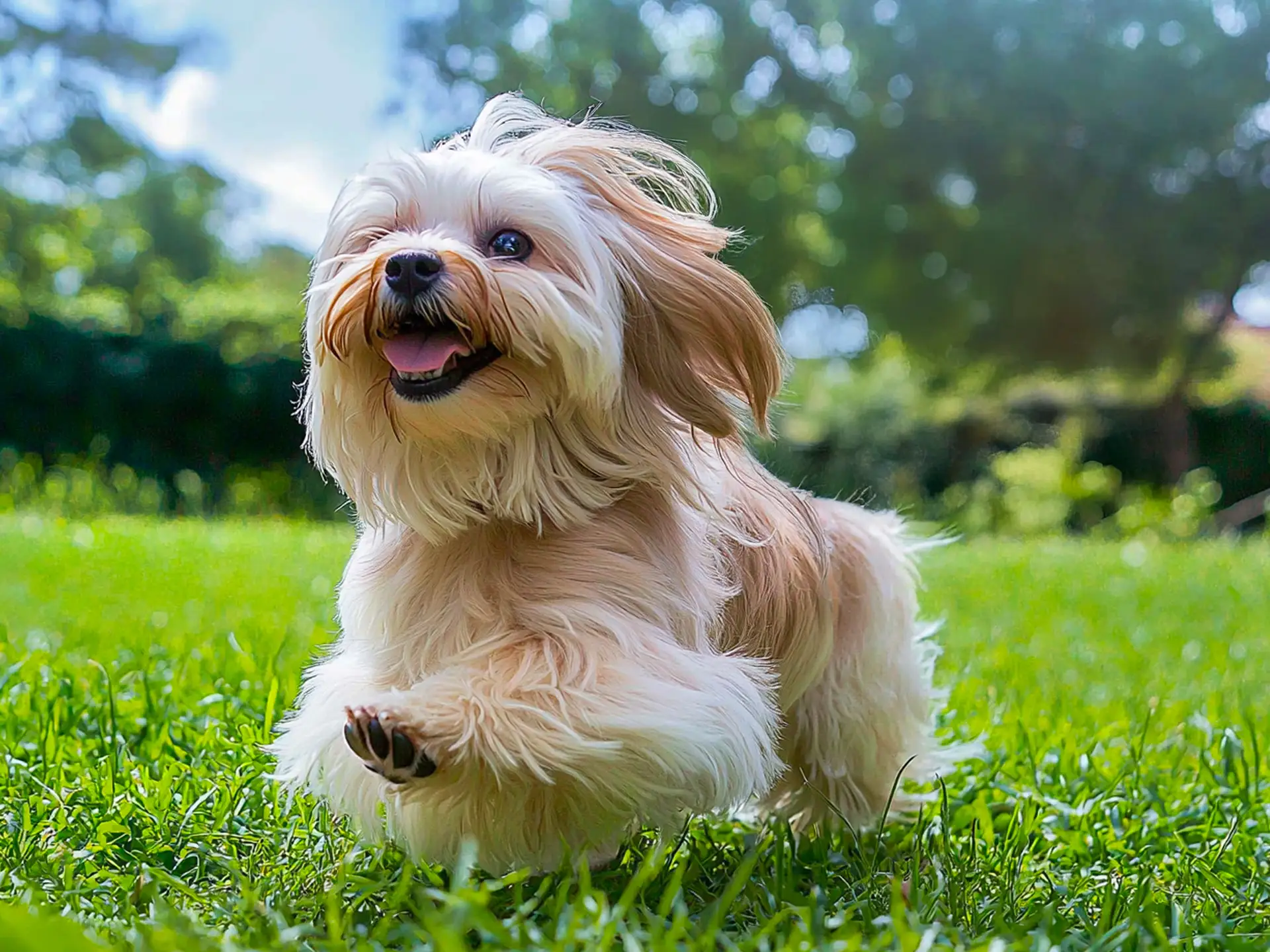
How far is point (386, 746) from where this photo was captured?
2096 mm

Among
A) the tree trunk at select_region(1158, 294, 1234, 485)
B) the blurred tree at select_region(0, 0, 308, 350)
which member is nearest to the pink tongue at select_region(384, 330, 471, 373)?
the blurred tree at select_region(0, 0, 308, 350)

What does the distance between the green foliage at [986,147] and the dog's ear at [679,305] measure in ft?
52.7

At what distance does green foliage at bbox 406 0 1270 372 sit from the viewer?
730 inches

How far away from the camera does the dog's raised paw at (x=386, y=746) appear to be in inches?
82.2

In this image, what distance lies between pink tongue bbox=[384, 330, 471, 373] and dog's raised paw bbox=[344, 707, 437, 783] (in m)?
0.63

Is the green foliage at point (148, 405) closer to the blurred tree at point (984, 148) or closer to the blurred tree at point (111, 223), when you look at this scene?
the blurred tree at point (111, 223)

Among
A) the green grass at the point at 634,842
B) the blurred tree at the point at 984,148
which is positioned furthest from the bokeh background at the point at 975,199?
the green grass at the point at 634,842

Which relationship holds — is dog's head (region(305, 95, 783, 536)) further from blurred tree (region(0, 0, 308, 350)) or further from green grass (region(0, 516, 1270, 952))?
blurred tree (region(0, 0, 308, 350))

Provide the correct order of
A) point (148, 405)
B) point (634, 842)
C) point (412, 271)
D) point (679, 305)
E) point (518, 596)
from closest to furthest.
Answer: point (412, 271) < point (518, 596) < point (679, 305) < point (634, 842) < point (148, 405)

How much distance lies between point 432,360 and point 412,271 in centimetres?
17

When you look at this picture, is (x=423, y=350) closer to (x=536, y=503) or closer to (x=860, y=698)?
(x=536, y=503)

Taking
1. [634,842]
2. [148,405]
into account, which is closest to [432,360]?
[634,842]

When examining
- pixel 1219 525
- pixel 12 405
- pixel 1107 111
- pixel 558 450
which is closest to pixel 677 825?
pixel 558 450

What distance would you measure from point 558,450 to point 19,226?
21.6 metres
